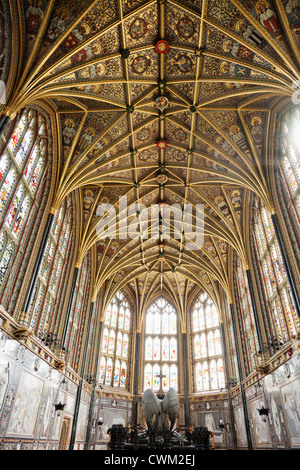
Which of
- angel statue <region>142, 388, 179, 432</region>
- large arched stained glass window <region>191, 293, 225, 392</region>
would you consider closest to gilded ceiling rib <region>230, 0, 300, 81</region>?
angel statue <region>142, 388, 179, 432</region>

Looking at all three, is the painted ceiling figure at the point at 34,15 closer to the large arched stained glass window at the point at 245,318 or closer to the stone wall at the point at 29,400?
the stone wall at the point at 29,400

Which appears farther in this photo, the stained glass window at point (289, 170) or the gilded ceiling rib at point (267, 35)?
the stained glass window at point (289, 170)

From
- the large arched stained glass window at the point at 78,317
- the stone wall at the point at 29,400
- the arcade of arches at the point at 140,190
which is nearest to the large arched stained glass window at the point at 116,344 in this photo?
the arcade of arches at the point at 140,190

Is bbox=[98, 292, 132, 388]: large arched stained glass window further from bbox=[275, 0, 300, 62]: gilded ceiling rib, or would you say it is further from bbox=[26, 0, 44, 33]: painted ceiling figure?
bbox=[275, 0, 300, 62]: gilded ceiling rib

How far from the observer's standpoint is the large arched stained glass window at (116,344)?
90.8 ft

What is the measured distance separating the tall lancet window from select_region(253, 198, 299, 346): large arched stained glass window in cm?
1520

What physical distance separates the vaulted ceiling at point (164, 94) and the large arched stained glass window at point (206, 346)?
6440 millimetres

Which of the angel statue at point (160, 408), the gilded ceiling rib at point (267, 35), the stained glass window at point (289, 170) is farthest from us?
the angel statue at point (160, 408)

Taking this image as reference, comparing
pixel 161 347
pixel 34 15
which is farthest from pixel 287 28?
pixel 161 347

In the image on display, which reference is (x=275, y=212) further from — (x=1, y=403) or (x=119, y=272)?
(x=119, y=272)

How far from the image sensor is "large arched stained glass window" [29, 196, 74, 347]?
15.6 m

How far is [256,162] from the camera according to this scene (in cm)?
1695

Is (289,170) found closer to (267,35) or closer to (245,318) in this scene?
(267,35)

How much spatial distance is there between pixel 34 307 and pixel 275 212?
41.5 ft
